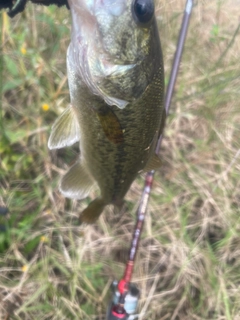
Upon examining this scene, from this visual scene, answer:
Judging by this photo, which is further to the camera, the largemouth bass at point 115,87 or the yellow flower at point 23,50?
the yellow flower at point 23,50

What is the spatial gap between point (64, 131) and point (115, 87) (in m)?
0.32

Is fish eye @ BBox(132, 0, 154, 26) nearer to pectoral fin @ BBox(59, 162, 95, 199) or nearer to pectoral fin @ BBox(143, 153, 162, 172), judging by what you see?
pectoral fin @ BBox(143, 153, 162, 172)

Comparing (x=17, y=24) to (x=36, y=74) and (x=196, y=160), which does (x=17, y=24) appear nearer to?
(x=36, y=74)

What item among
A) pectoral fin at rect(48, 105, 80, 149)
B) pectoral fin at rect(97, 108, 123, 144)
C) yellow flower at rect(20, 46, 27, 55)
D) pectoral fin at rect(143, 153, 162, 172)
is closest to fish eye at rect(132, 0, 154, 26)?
pectoral fin at rect(97, 108, 123, 144)

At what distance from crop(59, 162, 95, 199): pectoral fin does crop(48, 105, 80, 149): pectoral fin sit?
224 mm

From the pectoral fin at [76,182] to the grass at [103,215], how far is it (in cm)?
58

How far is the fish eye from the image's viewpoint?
99 centimetres

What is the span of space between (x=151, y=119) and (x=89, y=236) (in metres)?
1.18

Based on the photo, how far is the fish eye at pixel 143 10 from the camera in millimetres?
990

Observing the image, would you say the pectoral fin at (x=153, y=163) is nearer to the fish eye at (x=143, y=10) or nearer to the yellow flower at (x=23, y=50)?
the fish eye at (x=143, y=10)

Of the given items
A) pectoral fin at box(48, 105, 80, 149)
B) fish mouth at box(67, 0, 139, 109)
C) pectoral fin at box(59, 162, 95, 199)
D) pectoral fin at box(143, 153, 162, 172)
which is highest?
fish mouth at box(67, 0, 139, 109)

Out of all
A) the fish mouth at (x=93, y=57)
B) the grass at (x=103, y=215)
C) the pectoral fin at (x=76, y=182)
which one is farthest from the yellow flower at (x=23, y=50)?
the fish mouth at (x=93, y=57)

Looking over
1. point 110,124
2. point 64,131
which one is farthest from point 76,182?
point 110,124

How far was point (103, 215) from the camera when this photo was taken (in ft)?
7.61
